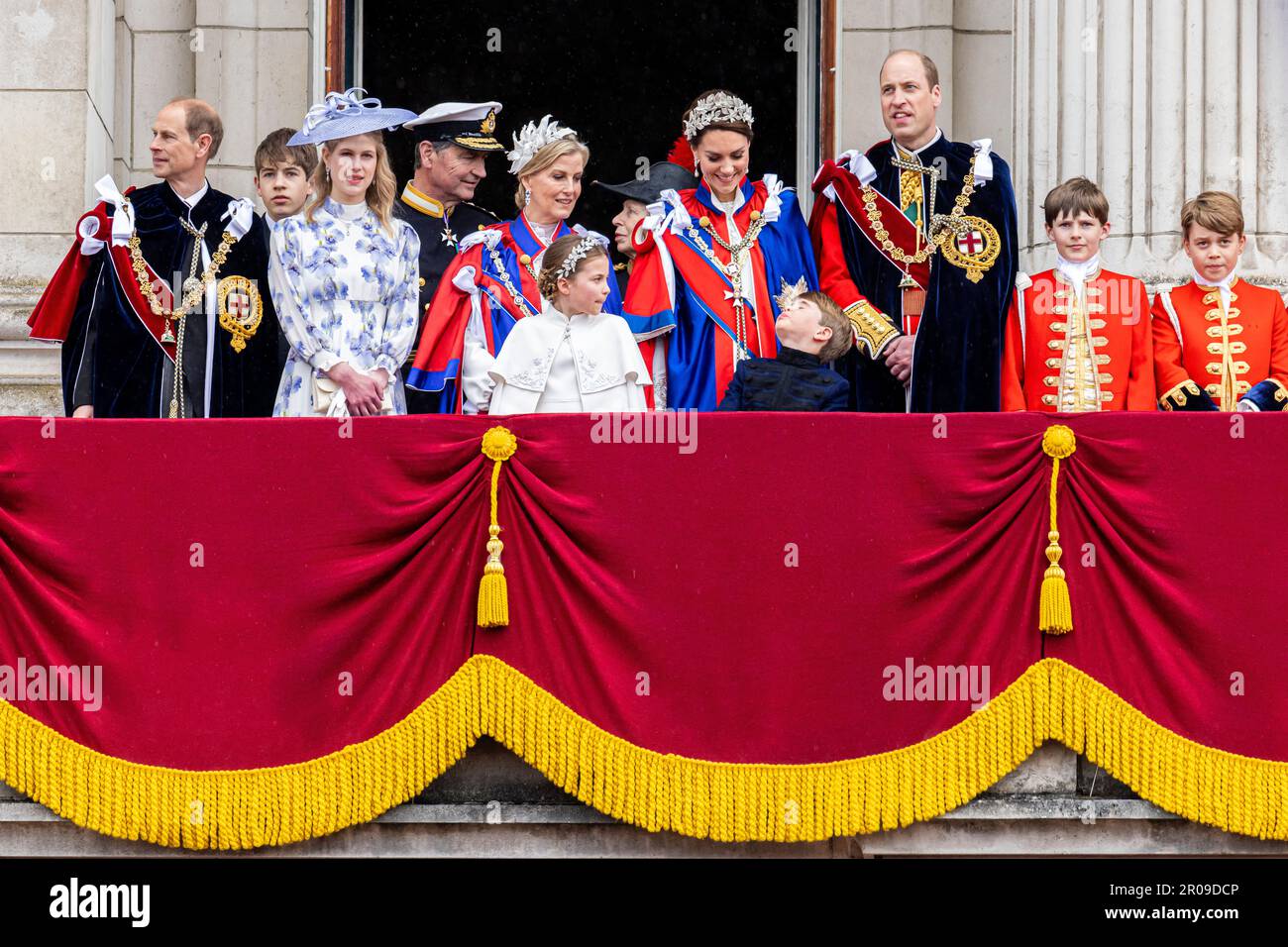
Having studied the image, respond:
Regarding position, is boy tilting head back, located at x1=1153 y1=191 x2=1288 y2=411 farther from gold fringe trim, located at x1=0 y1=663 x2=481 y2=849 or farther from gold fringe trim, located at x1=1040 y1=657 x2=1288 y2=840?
gold fringe trim, located at x1=0 y1=663 x2=481 y2=849

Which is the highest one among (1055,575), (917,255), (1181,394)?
(917,255)

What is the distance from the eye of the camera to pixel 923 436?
25.7 feet

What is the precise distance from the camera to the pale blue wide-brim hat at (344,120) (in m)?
9.01

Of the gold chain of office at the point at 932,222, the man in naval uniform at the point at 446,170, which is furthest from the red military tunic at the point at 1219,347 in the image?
the man in naval uniform at the point at 446,170

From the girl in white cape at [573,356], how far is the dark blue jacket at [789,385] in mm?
392

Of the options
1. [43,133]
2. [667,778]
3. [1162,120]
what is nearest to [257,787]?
[667,778]

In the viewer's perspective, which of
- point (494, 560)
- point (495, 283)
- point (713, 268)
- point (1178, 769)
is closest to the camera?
point (1178, 769)

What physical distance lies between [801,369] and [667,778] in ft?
5.42

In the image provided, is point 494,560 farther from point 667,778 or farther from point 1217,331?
point 1217,331

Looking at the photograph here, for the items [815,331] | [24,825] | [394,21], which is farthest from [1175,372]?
[394,21]

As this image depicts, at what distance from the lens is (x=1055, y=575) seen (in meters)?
7.69

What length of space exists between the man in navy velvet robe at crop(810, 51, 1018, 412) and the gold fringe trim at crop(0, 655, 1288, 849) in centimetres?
169

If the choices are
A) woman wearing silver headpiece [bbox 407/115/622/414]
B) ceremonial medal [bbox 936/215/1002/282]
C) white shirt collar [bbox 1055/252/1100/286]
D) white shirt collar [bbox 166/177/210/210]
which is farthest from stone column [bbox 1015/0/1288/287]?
white shirt collar [bbox 166/177/210/210]
